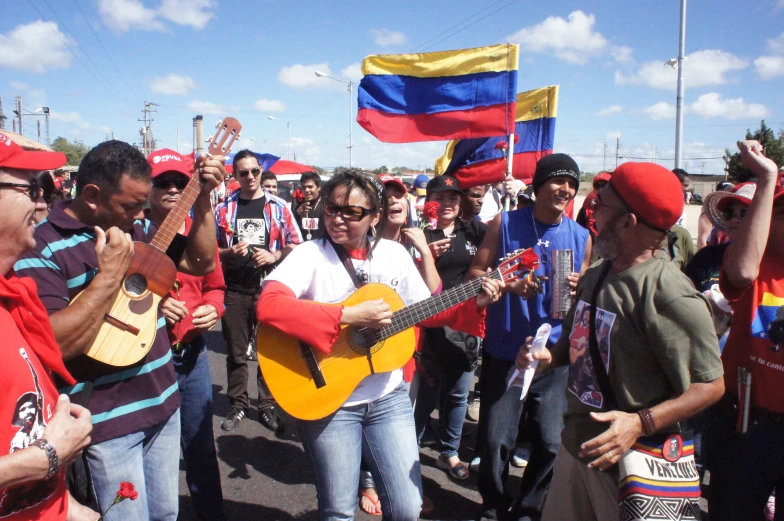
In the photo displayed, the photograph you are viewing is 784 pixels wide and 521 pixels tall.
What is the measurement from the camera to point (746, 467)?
2441 millimetres

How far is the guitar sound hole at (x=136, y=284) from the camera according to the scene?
89.0 inches

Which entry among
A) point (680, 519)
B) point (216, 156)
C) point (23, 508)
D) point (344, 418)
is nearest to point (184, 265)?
point (216, 156)

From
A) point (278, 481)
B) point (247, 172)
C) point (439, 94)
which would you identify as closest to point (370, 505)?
point (278, 481)

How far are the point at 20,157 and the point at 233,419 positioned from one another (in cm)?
387

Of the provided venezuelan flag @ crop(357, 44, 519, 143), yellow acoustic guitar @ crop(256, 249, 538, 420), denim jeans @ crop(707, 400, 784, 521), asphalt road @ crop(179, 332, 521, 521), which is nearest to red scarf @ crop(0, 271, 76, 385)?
yellow acoustic guitar @ crop(256, 249, 538, 420)

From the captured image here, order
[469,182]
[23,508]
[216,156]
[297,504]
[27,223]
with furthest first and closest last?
→ [469,182] < [297,504] < [216,156] < [27,223] < [23,508]

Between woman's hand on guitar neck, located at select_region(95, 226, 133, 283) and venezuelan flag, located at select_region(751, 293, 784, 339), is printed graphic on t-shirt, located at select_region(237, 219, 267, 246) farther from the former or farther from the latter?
venezuelan flag, located at select_region(751, 293, 784, 339)

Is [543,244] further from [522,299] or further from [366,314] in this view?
[366,314]

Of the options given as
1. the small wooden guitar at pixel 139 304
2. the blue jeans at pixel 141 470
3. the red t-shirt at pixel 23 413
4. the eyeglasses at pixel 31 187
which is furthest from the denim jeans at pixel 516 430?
the eyeglasses at pixel 31 187

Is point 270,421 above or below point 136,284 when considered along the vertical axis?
below

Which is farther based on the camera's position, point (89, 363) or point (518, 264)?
point (518, 264)

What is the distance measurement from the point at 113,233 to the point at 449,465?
3.21 m

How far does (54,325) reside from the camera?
182 centimetres

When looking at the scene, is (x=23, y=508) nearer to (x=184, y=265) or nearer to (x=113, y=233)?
(x=113, y=233)
